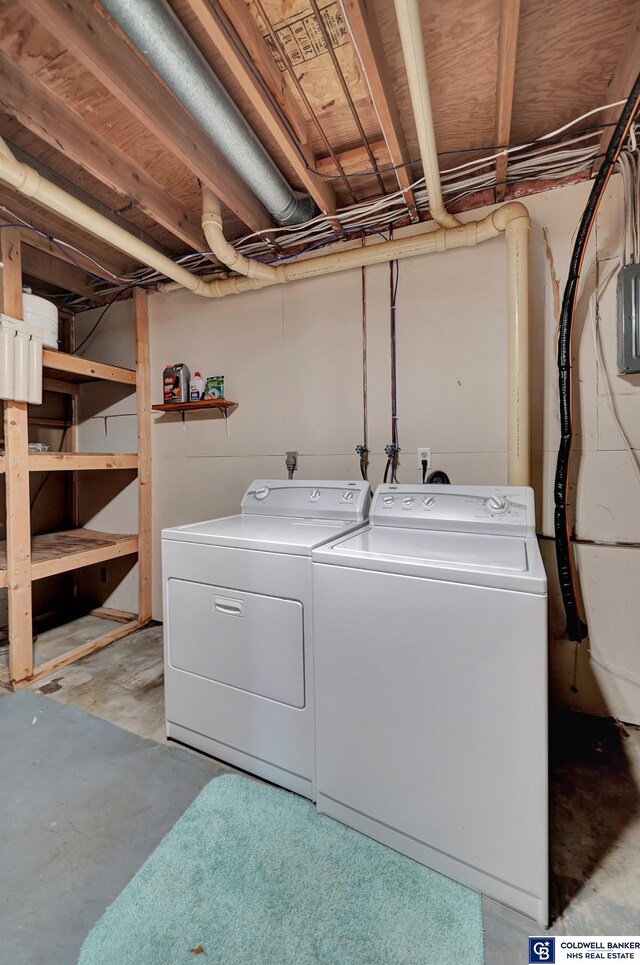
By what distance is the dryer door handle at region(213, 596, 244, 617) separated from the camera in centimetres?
149

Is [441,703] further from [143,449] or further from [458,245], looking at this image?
[143,449]

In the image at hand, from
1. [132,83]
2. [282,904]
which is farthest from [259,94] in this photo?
[282,904]

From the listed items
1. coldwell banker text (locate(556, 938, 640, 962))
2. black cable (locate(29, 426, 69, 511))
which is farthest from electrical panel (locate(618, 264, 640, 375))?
black cable (locate(29, 426, 69, 511))

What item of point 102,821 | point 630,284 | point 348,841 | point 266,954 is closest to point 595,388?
point 630,284

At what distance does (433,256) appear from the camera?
80.0 inches

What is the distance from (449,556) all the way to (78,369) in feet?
8.16

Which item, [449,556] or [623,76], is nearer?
[449,556]

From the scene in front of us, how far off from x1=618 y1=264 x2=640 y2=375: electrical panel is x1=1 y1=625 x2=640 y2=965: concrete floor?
164cm

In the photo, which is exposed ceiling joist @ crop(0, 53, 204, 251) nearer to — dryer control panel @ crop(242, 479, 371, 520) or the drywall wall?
the drywall wall

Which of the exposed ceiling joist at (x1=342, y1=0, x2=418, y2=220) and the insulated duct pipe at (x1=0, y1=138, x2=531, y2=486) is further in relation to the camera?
the insulated duct pipe at (x1=0, y1=138, x2=531, y2=486)

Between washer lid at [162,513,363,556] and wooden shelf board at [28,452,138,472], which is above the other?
wooden shelf board at [28,452,138,472]

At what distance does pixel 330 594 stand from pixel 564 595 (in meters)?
1.16

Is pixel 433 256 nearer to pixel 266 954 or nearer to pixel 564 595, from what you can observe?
pixel 564 595

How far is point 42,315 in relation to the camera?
7.34ft
